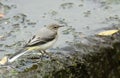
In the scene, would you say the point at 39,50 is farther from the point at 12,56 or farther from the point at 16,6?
the point at 16,6

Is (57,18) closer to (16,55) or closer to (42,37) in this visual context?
(42,37)

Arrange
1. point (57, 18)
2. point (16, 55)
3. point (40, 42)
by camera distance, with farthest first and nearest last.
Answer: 1. point (57, 18)
2. point (40, 42)
3. point (16, 55)

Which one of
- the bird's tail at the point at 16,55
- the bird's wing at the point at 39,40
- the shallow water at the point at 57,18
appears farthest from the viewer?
the shallow water at the point at 57,18

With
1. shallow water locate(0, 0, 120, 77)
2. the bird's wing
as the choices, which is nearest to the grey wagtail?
the bird's wing

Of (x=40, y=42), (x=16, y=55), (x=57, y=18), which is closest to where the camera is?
(x=16, y=55)

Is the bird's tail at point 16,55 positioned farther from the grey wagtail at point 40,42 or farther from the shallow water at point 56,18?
the shallow water at point 56,18

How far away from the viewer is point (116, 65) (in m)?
8.59

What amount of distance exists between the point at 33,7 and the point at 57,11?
562mm

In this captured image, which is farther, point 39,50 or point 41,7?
point 41,7

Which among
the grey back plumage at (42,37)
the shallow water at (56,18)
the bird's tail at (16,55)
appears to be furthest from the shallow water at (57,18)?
the bird's tail at (16,55)

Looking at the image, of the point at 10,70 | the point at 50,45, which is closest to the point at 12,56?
the point at 10,70

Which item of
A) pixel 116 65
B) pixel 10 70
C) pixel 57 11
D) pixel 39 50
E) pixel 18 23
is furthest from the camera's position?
pixel 57 11

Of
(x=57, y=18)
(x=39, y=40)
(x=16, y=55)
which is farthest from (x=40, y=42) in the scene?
(x=57, y=18)

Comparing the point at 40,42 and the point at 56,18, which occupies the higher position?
the point at 40,42
